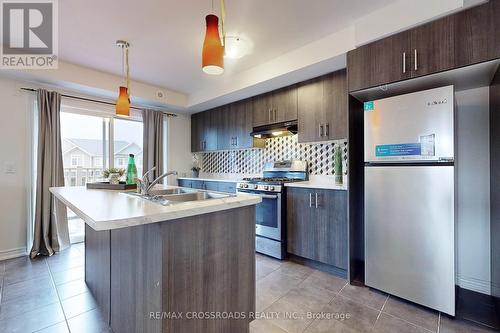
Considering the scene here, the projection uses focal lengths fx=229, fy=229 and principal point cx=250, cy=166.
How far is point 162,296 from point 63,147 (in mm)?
Result: 3493

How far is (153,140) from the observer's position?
4.17 m

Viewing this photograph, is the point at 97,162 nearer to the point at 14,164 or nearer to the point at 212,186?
the point at 14,164

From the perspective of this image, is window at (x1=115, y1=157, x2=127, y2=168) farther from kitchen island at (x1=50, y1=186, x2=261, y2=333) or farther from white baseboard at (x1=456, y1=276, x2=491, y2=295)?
white baseboard at (x1=456, y1=276, x2=491, y2=295)

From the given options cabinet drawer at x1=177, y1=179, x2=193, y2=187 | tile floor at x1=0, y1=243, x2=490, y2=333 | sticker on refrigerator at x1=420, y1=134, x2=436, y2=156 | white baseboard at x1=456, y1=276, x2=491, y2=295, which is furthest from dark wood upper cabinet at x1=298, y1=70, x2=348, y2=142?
cabinet drawer at x1=177, y1=179, x2=193, y2=187

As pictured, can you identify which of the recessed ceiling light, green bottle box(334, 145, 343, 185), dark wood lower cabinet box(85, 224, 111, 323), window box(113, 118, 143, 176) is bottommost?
dark wood lower cabinet box(85, 224, 111, 323)

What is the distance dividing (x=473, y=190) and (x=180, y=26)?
3120 mm

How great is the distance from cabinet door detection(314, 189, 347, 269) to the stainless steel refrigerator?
0.25 meters

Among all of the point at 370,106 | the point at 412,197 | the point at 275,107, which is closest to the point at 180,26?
the point at 275,107

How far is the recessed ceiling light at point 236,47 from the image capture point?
2.40m

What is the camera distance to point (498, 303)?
5.69 feet

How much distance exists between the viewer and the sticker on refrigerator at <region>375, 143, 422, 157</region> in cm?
187

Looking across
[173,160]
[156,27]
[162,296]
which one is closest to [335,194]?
[162,296]

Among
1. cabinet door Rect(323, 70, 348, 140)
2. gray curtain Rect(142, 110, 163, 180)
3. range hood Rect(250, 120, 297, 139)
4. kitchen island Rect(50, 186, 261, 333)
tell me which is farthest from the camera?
gray curtain Rect(142, 110, 163, 180)

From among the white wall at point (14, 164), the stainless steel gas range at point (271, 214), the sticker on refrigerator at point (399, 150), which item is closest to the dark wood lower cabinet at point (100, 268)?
the stainless steel gas range at point (271, 214)
